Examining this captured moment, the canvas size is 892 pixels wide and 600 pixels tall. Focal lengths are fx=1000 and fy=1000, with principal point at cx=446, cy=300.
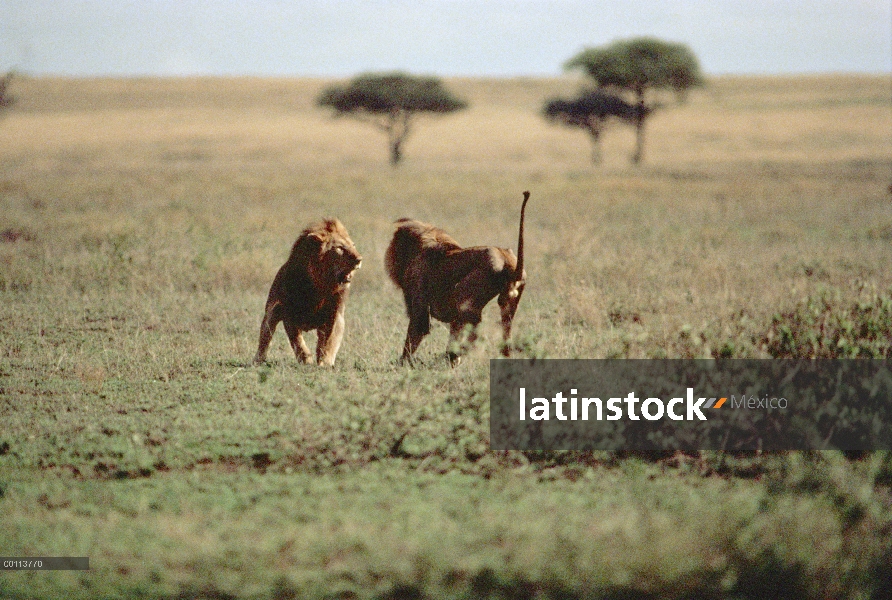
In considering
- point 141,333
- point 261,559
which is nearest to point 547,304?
point 141,333

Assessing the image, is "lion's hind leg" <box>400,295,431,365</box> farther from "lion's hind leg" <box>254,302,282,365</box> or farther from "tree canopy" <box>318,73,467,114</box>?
"tree canopy" <box>318,73,467,114</box>

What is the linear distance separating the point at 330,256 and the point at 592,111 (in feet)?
144

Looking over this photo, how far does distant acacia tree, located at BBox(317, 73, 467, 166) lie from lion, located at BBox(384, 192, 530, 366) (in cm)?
3971

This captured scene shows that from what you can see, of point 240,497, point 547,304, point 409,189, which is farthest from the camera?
point 409,189

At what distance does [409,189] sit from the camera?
2759 centimetres

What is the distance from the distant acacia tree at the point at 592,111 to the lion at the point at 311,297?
141 ft

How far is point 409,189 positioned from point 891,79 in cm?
10445

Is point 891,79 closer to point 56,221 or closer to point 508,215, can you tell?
point 508,215

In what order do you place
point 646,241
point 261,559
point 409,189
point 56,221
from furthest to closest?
point 409,189, point 56,221, point 646,241, point 261,559

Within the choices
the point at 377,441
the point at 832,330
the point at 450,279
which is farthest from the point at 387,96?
the point at 377,441

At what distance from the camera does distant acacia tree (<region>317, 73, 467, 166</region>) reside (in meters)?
47.6
